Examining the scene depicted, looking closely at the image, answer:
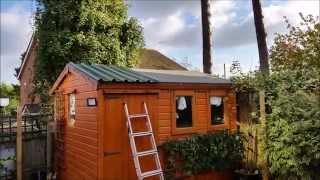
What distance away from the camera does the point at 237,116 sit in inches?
431

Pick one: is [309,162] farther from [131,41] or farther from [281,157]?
[131,41]

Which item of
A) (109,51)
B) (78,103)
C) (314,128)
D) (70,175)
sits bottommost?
(70,175)

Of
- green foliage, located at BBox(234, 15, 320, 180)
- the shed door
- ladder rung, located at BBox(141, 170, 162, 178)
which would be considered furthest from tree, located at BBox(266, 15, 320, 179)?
the shed door

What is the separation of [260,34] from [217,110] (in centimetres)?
647

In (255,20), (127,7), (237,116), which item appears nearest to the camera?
(237,116)

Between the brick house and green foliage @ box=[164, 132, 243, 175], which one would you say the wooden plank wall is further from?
the brick house

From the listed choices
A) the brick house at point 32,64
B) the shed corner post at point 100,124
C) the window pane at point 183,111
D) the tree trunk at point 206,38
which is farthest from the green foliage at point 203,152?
the brick house at point 32,64

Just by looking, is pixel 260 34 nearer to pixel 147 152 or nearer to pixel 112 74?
pixel 112 74

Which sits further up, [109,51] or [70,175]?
[109,51]

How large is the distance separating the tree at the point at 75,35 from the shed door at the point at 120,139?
33.5 feet

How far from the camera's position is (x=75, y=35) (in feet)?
61.0

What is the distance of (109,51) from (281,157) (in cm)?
1275

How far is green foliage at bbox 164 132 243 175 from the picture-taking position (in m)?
9.01

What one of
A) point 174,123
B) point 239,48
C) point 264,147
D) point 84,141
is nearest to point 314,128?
point 264,147
